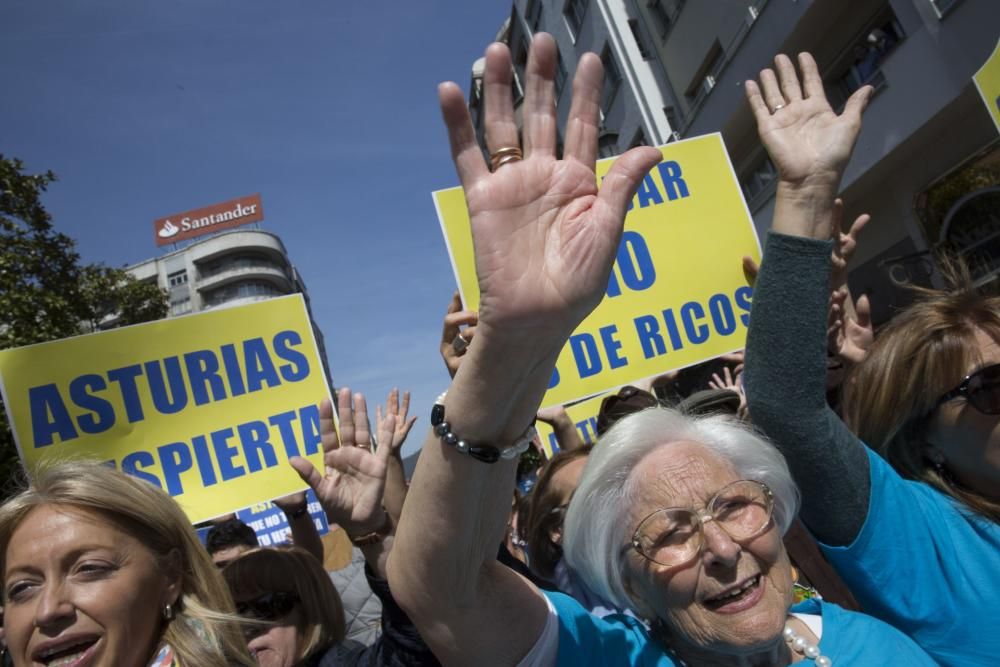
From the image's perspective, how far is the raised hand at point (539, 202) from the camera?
1066 millimetres

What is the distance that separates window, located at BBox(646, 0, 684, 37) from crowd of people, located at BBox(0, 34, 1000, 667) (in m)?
12.7

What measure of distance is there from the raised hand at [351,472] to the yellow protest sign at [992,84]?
3.06 metres

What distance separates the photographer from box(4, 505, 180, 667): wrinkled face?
5.34 feet

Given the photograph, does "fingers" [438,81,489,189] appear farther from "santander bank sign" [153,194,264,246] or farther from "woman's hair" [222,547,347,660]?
"santander bank sign" [153,194,264,246]

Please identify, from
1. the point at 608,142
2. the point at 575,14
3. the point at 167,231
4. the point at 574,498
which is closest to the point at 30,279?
the point at 608,142

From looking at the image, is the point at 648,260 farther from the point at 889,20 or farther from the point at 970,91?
the point at 889,20

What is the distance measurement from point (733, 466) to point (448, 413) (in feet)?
3.16

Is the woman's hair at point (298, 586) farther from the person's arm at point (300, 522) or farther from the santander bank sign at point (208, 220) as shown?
the santander bank sign at point (208, 220)

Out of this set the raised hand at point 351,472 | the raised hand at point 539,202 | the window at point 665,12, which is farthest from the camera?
the window at point 665,12

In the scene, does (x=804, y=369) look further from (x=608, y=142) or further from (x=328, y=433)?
(x=608, y=142)

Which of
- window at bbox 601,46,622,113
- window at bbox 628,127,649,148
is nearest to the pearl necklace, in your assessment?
window at bbox 628,127,649,148

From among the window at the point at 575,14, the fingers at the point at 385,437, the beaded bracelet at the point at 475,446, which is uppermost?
the window at the point at 575,14

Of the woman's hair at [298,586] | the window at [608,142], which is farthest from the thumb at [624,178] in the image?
the window at [608,142]

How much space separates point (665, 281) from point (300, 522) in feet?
7.13
